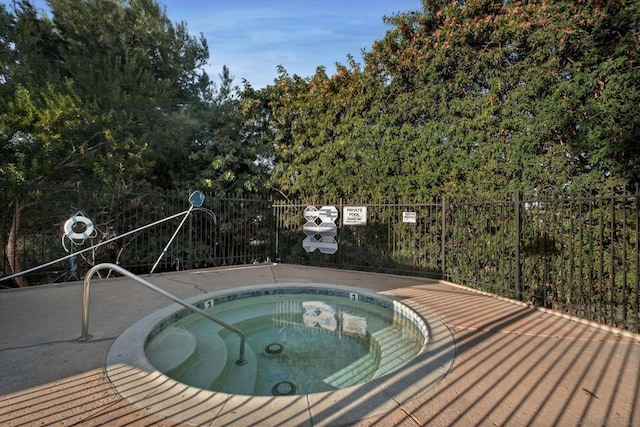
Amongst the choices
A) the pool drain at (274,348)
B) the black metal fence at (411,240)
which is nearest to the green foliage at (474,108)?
the black metal fence at (411,240)

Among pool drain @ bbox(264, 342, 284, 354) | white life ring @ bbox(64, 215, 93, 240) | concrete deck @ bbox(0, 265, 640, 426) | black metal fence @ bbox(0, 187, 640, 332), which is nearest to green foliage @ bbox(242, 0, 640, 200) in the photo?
black metal fence @ bbox(0, 187, 640, 332)

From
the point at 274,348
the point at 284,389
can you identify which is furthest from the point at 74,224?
the point at 284,389

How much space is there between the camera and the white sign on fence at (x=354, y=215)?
7.53 m

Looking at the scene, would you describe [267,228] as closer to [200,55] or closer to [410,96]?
[410,96]

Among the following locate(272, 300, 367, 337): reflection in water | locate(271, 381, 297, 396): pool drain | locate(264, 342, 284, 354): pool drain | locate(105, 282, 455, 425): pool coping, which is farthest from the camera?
locate(272, 300, 367, 337): reflection in water

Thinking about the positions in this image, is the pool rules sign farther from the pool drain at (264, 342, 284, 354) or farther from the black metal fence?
the pool drain at (264, 342, 284, 354)

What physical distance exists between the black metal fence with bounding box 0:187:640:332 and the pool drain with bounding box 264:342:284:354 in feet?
12.3

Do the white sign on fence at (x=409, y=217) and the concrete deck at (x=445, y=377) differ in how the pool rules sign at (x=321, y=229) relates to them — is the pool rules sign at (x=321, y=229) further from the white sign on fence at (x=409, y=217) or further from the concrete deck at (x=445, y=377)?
the concrete deck at (x=445, y=377)

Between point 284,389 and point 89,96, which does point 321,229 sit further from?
point 89,96

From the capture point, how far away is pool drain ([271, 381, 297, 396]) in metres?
2.92

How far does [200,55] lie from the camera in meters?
10.9

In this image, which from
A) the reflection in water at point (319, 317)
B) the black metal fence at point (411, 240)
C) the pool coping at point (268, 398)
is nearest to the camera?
the pool coping at point (268, 398)

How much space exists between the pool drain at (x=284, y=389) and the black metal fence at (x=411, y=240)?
3758 millimetres

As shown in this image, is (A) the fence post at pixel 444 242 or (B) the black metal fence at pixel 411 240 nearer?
(B) the black metal fence at pixel 411 240
